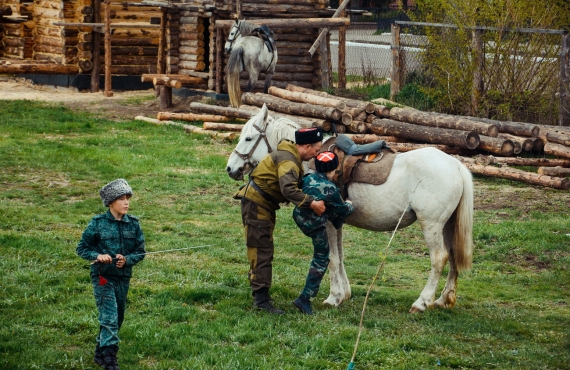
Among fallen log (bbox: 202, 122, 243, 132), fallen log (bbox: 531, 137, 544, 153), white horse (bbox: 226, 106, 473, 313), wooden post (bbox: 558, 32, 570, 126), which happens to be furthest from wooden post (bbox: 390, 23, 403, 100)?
white horse (bbox: 226, 106, 473, 313)

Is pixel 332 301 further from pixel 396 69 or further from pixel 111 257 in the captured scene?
pixel 396 69

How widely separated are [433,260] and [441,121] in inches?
377

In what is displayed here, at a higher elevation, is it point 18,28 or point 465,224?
point 18,28

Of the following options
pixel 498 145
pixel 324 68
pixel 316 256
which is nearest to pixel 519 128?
pixel 498 145

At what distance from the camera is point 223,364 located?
260 inches

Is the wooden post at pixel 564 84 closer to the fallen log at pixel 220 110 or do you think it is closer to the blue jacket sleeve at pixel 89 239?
the fallen log at pixel 220 110

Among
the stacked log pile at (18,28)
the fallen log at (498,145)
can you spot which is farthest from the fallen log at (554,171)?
the stacked log pile at (18,28)

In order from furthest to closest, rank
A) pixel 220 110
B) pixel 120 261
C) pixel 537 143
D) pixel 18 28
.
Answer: pixel 18 28 → pixel 220 110 → pixel 537 143 → pixel 120 261

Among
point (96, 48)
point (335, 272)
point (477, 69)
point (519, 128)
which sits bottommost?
point (335, 272)

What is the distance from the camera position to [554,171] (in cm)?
1568

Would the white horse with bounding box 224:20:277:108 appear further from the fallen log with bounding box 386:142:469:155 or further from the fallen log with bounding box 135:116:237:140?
the fallen log with bounding box 386:142:469:155

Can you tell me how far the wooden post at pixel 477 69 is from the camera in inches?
789

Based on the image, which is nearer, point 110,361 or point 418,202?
point 110,361

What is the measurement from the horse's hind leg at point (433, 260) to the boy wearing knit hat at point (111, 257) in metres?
3.16
